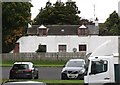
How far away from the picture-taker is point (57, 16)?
91.9 metres

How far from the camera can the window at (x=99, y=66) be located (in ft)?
67.8

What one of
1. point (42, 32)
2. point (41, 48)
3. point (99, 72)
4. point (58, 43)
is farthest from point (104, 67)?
point (42, 32)

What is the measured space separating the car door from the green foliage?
2729 inches

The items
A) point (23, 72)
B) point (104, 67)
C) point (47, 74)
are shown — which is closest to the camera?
point (104, 67)

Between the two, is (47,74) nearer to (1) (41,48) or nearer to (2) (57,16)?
(1) (41,48)

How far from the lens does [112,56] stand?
65.6 feet

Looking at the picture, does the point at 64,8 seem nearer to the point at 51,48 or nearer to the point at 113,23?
the point at 113,23

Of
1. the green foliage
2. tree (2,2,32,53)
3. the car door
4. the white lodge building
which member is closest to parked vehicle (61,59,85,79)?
the car door

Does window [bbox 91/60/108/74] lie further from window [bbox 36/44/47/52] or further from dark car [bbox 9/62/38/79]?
window [bbox 36/44/47/52]

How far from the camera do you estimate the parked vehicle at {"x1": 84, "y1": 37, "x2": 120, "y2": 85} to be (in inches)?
783

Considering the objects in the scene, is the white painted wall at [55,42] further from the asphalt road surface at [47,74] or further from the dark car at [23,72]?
the dark car at [23,72]

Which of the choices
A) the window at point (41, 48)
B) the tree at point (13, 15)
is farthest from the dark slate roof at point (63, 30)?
the tree at point (13, 15)

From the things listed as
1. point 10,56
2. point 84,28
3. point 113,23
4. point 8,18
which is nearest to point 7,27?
point 8,18

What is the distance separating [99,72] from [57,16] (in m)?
71.2
